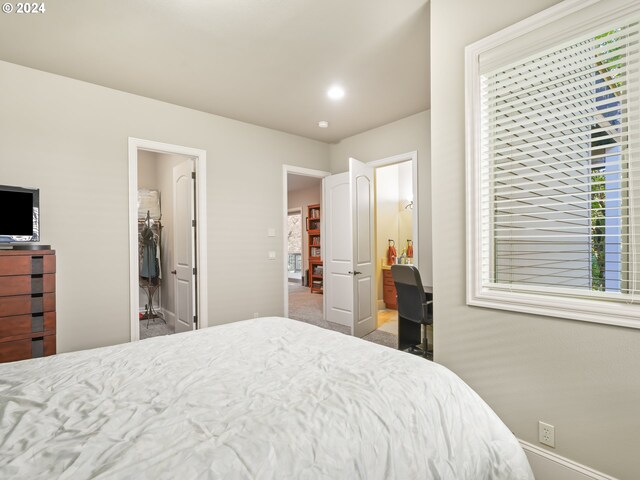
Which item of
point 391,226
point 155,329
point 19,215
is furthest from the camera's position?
point 391,226

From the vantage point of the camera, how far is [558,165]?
5.62ft

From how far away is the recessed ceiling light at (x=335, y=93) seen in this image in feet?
10.5

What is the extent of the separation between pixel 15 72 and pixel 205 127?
5.37ft

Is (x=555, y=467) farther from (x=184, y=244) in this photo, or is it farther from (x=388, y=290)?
(x=388, y=290)

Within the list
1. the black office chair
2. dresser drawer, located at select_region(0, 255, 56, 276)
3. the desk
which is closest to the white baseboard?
the black office chair

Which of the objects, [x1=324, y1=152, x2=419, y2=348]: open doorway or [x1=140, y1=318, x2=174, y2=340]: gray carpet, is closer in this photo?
[x1=324, y1=152, x2=419, y2=348]: open doorway

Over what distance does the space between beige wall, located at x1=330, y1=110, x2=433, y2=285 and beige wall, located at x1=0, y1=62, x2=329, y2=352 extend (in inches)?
68.3

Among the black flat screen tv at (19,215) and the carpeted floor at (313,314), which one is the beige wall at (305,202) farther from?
the black flat screen tv at (19,215)

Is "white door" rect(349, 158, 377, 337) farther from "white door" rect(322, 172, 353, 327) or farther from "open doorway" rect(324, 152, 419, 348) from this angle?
"white door" rect(322, 172, 353, 327)

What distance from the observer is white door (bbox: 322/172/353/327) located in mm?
4547

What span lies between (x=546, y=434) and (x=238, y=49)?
3.19 metres

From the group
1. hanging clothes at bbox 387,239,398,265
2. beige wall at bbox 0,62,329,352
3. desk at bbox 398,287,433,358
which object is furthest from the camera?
hanging clothes at bbox 387,239,398,265

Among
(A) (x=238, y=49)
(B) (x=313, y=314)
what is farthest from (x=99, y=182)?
(B) (x=313, y=314)

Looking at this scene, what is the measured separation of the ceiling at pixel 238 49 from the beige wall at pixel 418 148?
14.3 inches
